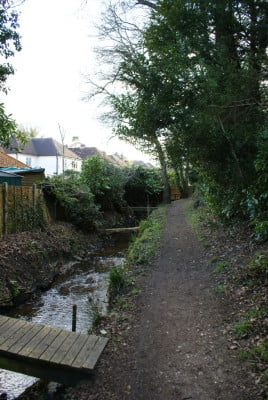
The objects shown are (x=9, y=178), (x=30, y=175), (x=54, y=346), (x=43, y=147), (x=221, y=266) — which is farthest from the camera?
(x=43, y=147)

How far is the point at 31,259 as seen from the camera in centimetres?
904

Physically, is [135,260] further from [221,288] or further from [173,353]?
[173,353]

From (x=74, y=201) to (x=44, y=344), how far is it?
33.5 ft

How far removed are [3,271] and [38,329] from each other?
140 inches

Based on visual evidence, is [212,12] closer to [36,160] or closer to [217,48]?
[217,48]

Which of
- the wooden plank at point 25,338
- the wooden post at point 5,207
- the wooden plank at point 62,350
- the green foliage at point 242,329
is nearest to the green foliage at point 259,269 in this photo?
the green foliage at point 242,329

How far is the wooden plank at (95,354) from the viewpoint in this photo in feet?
12.1

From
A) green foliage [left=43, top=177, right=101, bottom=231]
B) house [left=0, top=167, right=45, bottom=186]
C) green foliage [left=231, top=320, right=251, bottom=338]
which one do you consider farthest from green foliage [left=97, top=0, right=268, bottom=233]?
house [left=0, top=167, right=45, bottom=186]

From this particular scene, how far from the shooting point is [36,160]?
41.2 meters

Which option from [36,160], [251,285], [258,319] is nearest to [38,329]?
[258,319]

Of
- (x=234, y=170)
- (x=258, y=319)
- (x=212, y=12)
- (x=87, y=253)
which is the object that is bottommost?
(x=87, y=253)

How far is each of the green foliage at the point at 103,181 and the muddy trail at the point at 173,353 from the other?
41.1ft

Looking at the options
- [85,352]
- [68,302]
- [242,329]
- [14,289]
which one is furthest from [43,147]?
[242,329]

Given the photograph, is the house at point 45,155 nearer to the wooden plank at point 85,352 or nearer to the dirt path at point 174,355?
the dirt path at point 174,355
